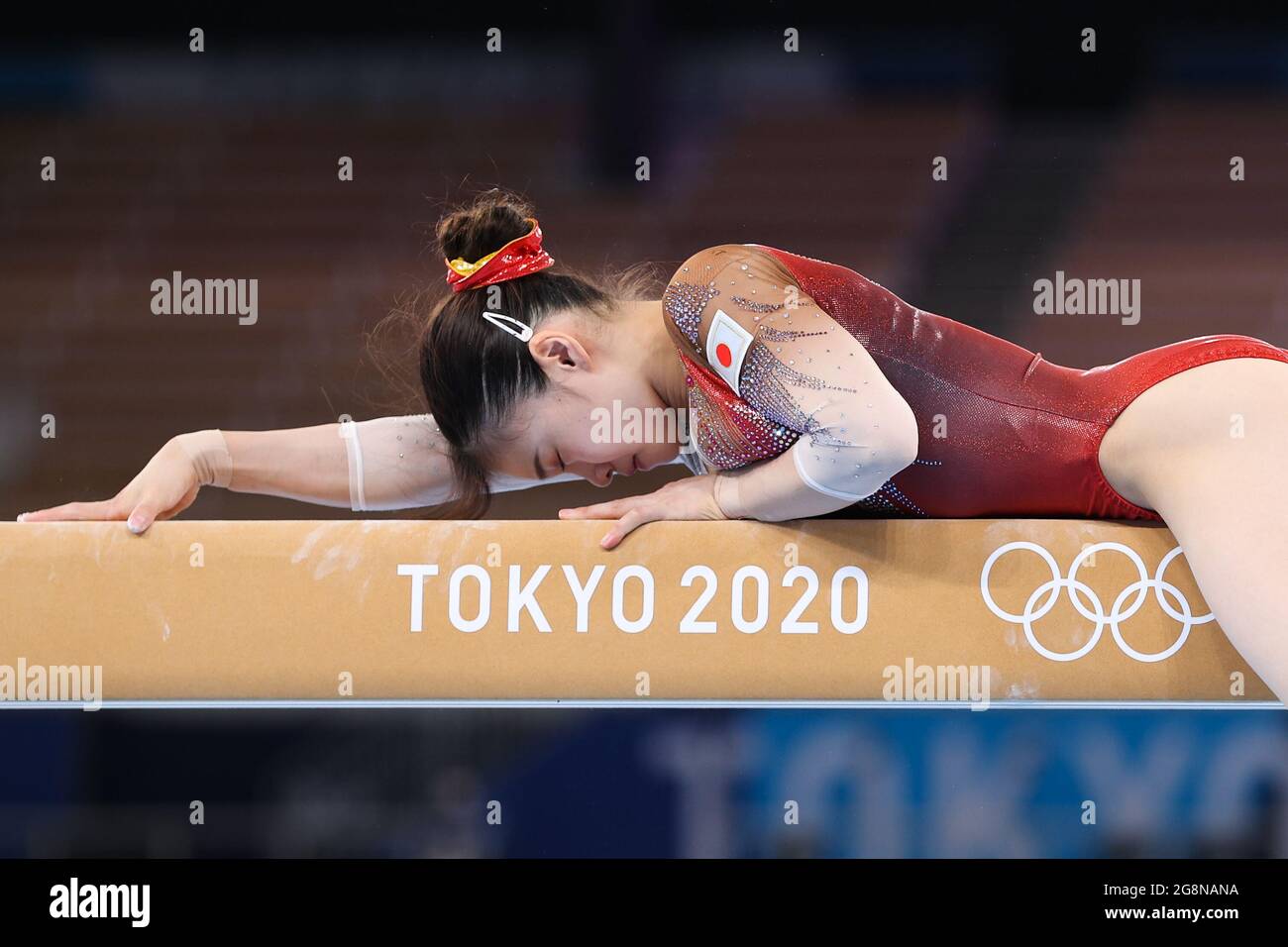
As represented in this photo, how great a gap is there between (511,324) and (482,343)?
5 cm

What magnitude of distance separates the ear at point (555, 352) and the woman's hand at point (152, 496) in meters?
0.53

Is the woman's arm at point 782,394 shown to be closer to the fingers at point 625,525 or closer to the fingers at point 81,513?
the fingers at point 625,525

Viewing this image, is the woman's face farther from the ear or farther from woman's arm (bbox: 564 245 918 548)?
woman's arm (bbox: 564 245 918 548)

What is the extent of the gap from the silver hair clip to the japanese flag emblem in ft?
0.98

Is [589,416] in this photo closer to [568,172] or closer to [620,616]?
[620,616]

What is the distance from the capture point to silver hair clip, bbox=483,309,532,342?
1614mm

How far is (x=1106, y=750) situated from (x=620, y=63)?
2056 mm

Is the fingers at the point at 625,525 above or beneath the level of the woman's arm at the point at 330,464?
beneath

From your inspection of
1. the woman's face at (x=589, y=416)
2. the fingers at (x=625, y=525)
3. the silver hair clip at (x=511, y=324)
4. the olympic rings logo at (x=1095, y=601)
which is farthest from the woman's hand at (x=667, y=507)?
the olympic rings logo at (x=1095, y=601)

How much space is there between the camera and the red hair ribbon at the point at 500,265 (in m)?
1.65

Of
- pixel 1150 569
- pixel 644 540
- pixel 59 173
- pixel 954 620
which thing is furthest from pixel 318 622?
pixel 59 173

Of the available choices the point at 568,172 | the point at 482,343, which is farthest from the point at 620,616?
the point at 568,172
